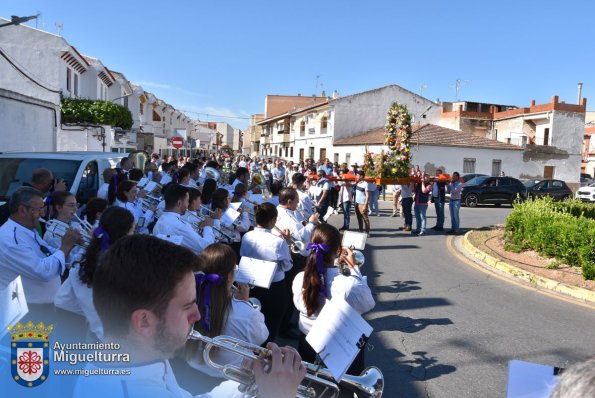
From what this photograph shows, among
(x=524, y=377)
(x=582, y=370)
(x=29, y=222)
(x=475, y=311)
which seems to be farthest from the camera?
(x=475, y=311)

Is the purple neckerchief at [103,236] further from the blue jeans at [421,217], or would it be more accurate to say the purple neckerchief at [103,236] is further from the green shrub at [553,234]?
the blue jeans at [421,217]

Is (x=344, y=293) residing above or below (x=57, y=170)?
below

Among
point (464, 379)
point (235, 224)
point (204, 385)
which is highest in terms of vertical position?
point (235, 224)

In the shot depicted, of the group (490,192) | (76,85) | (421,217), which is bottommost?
(421,217)

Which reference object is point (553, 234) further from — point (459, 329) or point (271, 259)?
point (271, 259)

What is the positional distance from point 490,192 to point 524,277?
50.0 ft

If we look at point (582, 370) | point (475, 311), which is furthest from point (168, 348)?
point (475, 311)

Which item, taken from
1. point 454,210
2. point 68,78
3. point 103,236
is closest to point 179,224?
point 103,236

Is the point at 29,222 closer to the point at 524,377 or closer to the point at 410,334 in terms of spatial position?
the point at 524,377

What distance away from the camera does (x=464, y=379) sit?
176 inches

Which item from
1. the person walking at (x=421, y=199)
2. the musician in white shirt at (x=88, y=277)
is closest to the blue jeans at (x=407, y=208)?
the person walking at (x=421, y=199)

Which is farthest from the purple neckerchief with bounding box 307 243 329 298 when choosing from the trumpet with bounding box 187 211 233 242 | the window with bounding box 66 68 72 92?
the window with bounding box 66 68 72 92

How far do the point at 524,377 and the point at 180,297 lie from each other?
1.34 metres

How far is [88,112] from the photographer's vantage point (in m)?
21.0
